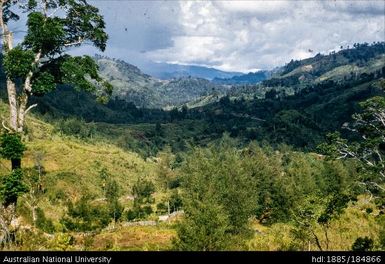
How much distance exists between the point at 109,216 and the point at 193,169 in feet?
84.7

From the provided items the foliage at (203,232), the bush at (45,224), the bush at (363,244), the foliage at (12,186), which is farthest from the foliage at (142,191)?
the foliage at (12,186)

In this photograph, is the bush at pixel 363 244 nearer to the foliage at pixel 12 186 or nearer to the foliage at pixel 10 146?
the foliage at pixel 12 186

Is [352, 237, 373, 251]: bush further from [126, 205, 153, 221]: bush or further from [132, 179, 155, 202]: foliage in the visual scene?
[132, 179, 155, 202]: foliage

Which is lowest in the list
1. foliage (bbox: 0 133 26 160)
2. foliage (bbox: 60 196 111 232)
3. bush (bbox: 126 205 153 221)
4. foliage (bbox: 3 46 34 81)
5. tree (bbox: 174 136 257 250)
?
bush (bbox: 126 205 153 221)

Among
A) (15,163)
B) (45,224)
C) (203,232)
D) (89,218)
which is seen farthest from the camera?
(89,218)

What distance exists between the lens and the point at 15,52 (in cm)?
2714

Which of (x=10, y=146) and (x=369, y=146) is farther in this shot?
(x=369, y=146)

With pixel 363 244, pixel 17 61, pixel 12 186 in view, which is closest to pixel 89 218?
pixel 12 186

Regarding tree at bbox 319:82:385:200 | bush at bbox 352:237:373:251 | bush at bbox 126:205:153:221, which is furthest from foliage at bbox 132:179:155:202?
bush at bbox 352:237:373:251

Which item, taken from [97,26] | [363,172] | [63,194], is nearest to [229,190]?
[363,172]

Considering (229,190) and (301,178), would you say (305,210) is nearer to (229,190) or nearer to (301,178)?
(229,190)

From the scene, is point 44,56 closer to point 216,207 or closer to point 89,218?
point 216,207

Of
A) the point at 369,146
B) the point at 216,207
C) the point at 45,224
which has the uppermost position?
the point at 369,146

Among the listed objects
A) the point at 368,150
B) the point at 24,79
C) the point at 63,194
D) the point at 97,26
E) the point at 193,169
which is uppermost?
the point at 97,26
